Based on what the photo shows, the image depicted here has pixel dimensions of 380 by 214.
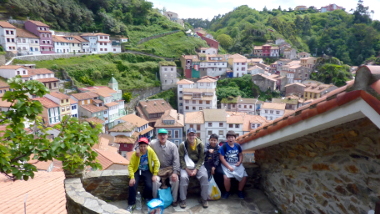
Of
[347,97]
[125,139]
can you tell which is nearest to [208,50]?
[125,139]

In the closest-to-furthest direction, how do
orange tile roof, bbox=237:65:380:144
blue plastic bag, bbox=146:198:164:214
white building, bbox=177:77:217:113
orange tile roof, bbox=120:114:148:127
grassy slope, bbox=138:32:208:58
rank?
orange tile roof, bbox=237:65:380:144 < blue plastic bag, bbox=146:198:164:214 < orange tile roof, bbox=120:114:148:127 < white building, bbox=177:77:217:113 < grassy slope, bbox=138:32:208:58

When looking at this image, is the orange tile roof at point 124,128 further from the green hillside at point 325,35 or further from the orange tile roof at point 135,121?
the green hillside at point 325,35

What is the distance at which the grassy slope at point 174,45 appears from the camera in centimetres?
5472

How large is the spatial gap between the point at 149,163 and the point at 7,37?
4445 cm

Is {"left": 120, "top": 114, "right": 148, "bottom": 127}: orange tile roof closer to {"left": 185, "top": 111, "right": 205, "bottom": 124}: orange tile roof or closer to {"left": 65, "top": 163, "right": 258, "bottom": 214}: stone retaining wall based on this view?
{"left": 185, "top": 111, "right": 205, "bottom": 124}: orange tile roof

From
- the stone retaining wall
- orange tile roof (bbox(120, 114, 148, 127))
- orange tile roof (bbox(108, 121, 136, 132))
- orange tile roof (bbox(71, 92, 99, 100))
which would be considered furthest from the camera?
orange tile roof (bbox(71, 92, 99, 100))

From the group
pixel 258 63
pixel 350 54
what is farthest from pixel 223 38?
pixel 350 54

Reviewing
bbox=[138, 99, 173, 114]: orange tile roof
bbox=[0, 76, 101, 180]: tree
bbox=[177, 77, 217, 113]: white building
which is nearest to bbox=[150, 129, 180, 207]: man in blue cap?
bbox=[0, 76, 101, 180]: tree

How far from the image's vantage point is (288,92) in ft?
151

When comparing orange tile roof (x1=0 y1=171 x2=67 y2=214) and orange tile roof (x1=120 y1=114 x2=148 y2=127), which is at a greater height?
orange tile roof (x1=0 y1=171 x2=67 y2=214)

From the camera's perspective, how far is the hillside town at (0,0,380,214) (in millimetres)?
2580

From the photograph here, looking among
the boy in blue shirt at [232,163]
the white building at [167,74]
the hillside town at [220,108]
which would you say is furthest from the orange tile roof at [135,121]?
the boy in blue shirt at [232,163]

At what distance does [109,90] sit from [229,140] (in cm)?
3291

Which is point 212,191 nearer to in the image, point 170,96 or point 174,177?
point 174,177
